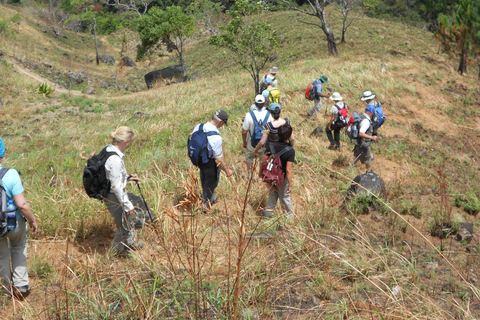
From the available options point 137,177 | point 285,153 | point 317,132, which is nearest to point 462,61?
point 317,132

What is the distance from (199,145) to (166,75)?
2541cm

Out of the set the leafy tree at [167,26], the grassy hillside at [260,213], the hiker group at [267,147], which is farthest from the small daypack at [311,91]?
the leafy tree at [167,26]

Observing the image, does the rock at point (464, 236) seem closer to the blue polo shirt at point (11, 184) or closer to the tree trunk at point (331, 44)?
the blue polo shirt at point (11, 184)

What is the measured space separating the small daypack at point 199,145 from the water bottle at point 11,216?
2.34 meters

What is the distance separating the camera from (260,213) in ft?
18.2

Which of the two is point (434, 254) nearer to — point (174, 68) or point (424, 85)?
point (424, 85)

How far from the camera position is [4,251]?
11.6 ft

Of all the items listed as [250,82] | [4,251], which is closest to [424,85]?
[250,82]

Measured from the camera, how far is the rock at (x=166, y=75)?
29.0 m

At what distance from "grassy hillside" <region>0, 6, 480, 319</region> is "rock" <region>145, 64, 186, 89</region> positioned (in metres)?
8.76

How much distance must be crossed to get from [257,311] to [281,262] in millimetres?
727

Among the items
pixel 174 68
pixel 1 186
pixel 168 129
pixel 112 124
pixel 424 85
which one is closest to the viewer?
pixel 1 186

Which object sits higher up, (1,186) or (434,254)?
(1,186)

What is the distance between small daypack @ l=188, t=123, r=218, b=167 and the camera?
5.25 metres
